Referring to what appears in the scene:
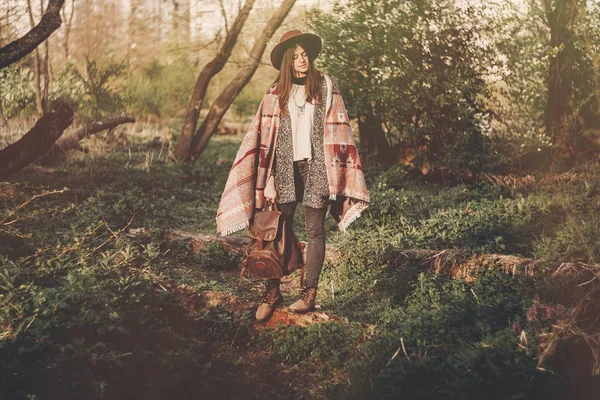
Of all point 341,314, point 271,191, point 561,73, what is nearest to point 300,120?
point 271,191

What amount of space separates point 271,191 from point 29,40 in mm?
3909

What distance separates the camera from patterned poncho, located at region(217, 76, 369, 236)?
4.56 m

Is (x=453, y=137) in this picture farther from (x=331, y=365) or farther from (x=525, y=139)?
(x=331, y=365)

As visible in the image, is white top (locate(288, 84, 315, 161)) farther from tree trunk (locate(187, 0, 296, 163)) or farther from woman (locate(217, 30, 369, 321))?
tree trunk (locate(187, 0, 296, 163))

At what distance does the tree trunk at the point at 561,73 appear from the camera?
373 inches

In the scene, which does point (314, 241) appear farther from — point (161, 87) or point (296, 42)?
point (161, 87)

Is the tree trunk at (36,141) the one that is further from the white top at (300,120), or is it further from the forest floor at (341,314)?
the white top at (300,120)

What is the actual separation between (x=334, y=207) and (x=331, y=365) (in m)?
1.24

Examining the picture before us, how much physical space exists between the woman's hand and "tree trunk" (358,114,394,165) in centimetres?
679

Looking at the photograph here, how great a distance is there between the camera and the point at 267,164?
15.2ft

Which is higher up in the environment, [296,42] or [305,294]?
[296,42]

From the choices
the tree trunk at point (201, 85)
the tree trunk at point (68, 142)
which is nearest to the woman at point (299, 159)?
the tree trunk at point (68, 142)

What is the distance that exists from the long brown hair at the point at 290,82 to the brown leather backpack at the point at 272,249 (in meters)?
0.85

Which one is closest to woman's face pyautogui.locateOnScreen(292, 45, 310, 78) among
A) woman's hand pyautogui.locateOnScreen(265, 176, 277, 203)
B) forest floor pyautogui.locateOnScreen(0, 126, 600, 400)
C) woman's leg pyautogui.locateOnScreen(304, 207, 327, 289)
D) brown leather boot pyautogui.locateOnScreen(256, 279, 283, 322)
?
woman's hand pyautogui.locateOnScreen(265, 176, 277, 203)
